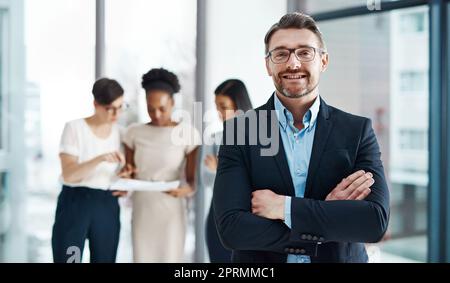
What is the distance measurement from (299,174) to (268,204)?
0.14 meters

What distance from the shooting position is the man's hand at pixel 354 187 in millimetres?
1522

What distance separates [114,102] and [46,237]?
485mm

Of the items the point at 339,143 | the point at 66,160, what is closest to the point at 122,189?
the point at 66,160

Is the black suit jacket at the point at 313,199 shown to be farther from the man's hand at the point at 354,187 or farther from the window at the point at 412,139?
the window at the point at 412,139

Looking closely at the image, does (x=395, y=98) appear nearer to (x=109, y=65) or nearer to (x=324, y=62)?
(x=324, y=62)

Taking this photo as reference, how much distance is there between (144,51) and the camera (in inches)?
70.0

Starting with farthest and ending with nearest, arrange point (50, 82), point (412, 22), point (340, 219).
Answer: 1. point (412, 22)
2. point (50, 82)
3. point (340, 219)

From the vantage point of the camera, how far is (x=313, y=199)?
153 centimetres

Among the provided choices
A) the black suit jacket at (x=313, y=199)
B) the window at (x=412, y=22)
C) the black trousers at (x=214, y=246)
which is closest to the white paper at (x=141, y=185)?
the black trousers at (x=214, y=246)

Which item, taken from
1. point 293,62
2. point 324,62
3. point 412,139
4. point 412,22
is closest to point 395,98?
point 412,139

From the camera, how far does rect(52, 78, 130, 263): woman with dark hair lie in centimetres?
174

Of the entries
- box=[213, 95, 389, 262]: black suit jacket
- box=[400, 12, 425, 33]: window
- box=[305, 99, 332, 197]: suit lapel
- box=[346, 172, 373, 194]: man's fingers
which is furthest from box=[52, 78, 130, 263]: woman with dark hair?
box=[400, 12, 425, 33]: window

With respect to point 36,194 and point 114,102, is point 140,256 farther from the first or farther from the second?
point 114,102

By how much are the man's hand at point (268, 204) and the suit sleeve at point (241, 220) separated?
16mm
